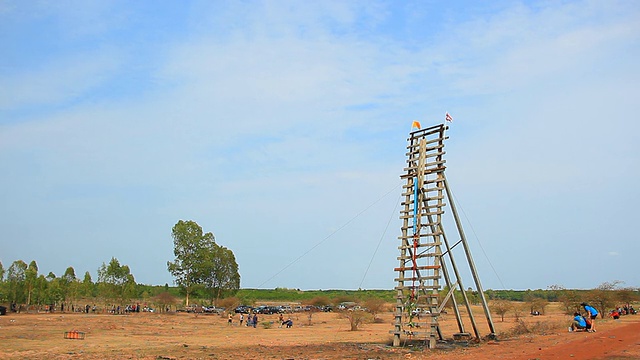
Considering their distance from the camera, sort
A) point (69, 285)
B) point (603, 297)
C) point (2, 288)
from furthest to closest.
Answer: point (69, 285)
point (2, 288)
point (603, 297)

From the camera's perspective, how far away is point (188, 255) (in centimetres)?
7106

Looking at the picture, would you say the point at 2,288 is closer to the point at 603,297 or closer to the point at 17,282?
the point at 17,282

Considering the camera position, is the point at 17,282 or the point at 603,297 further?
the point at 17,282

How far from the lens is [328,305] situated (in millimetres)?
89688

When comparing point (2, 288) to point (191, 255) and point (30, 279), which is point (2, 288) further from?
point (191, 255)

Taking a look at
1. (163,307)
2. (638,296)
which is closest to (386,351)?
(638,296)

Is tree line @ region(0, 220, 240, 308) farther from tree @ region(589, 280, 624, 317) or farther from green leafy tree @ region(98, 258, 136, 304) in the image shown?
tree @ region(589, 280, 624, 317)

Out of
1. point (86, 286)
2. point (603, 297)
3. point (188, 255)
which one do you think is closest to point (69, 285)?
point (86, 286)

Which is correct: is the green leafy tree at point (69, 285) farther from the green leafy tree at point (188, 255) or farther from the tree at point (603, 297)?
the tree at point (603, 297)

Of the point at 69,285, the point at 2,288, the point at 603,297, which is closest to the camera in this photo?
the point at 603,297

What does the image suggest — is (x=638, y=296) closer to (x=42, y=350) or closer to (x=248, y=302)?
(x=42, y=350)

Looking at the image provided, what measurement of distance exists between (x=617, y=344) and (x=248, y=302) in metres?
77.8

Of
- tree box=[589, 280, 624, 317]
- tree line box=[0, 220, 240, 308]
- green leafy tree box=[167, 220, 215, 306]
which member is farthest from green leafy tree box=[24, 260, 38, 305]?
tree box=[589, 280, 624, 317]

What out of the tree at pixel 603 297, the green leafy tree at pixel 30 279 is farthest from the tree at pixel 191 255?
the tree at pixel 603 297
